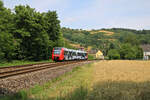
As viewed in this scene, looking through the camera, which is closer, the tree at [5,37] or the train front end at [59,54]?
the tree at [5,37]

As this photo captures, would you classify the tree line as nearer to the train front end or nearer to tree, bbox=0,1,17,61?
tree, bbox=0,1,17,61

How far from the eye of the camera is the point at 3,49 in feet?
84.4

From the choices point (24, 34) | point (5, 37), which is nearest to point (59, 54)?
point (24, 34)

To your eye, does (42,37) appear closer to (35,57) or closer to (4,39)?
(35,57)

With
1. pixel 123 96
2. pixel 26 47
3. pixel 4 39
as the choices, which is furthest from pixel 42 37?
pixel 123 96

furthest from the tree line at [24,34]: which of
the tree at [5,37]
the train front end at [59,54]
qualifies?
the train front end at [59,54]

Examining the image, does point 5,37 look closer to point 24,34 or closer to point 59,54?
point 24,34

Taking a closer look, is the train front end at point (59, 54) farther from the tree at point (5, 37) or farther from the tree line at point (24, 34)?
the tree at point (5, 37)

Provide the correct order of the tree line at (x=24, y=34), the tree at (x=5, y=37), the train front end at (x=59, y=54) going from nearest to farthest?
the tree at (x=5, y=37) → the tree line at (x=24, y=34) → the train front end at (x=59, y=54)

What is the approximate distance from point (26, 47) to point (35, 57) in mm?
2667

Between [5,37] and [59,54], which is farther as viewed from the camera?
[59,54]

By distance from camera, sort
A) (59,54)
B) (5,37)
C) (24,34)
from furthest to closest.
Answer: (24,34), (59,54), (5,37)

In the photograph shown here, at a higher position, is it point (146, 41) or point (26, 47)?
point (146, 41)

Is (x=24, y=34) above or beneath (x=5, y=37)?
above
